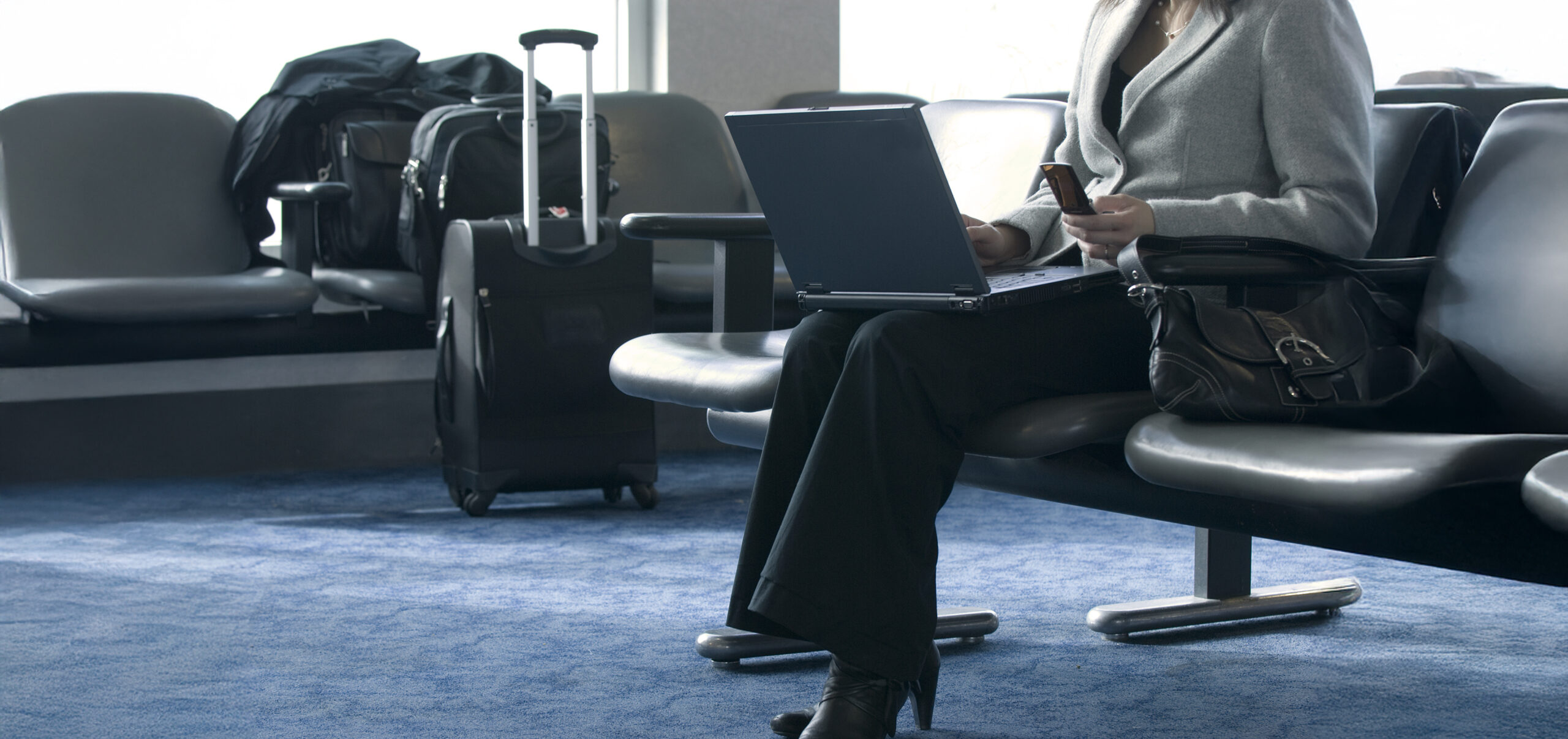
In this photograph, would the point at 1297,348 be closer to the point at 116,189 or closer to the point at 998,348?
the point at 998,348

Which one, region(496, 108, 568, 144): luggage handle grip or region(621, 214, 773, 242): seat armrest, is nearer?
region(621, 214, 773, 242): seat armrest

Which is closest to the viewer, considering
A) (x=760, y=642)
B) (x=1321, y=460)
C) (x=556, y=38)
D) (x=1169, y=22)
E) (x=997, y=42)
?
(x=1321, y=460)

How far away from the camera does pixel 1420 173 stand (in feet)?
5.77

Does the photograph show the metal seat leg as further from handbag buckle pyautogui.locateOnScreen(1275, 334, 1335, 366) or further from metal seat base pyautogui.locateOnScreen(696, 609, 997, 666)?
handbag buckle pyautogui.locateOnScreen(1275, 334, 1335, 366)

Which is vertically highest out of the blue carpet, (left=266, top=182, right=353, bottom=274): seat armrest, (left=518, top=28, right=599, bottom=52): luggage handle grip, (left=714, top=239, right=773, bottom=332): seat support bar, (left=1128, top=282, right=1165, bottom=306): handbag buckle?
(left=518, top=28, right=599, bottom=52): luggage handle grip

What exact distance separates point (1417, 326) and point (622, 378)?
95 centimetres

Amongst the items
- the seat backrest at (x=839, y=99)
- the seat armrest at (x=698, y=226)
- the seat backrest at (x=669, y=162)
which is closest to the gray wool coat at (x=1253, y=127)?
the seat armrest at (x=698, y=226)

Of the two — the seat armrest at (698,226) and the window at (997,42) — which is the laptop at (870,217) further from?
the window at (997,42)

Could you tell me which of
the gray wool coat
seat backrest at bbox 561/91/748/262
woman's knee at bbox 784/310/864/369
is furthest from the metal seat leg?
seat backrest at bbox 561/91/748/262

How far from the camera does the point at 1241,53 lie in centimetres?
168

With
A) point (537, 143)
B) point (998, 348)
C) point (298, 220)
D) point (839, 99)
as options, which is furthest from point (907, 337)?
point (839, 99)

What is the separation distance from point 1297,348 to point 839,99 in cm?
276

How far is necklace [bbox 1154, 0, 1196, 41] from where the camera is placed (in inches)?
70.5

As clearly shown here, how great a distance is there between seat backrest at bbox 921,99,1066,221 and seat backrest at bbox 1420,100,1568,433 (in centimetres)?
62
